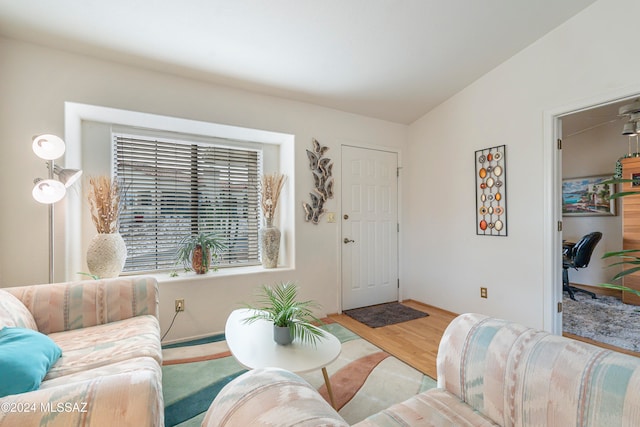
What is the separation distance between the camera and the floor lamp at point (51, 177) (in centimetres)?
174

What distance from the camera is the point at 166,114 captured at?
7.93ft

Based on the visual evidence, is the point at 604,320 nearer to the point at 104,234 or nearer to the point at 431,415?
the point at 431,415

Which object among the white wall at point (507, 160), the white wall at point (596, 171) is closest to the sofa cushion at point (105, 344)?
the white wall at point (507, 160)

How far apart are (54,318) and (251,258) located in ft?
5.82

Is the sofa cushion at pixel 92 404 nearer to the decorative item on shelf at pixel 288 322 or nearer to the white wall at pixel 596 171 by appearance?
the decorative item on shelf at pixel 288 322

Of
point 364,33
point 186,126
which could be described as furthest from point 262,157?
point 364,33

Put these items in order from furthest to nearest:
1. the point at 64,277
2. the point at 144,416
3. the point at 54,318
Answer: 1. the point at 64,277
2. the point at 54,318
3. the point at 144,416

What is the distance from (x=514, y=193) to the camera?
2.69m

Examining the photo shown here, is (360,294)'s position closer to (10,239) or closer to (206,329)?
(206,329)

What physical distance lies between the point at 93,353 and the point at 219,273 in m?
1.38

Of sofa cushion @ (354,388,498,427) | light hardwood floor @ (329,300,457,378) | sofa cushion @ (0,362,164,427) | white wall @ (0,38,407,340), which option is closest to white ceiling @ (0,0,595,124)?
white wall @ (0,38,407,340)

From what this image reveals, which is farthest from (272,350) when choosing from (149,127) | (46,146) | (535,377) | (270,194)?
(149,127)

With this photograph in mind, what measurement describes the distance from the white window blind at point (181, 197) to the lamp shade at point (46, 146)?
2.69 ft

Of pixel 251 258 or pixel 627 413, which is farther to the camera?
pixel 251 258
